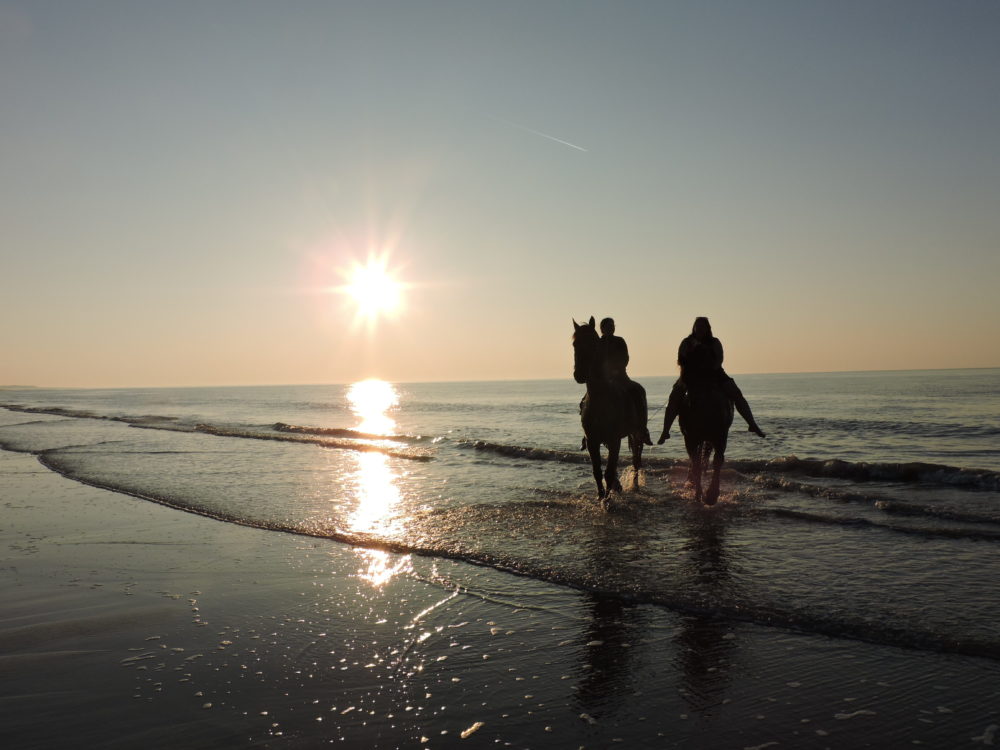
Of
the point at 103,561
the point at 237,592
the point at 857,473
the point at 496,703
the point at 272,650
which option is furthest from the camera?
the point at 857,473

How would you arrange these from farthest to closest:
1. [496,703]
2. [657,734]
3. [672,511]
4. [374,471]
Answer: [374,471], [672,511], [496,703], [657,734]

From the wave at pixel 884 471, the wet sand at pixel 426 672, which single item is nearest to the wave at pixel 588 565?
the wet sand at pixel 426 672

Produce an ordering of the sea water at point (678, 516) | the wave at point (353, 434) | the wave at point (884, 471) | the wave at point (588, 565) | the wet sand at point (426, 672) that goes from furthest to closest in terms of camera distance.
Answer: the wave at point (353, 434)
the wave at point (884, 471)
the sea water at point (678, 516)
the wave at point (588, 565)
the wet sand at point (426, 672)

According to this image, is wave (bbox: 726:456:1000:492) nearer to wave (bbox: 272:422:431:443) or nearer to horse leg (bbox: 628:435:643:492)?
horse leg (bbox: 628:435:643:492)

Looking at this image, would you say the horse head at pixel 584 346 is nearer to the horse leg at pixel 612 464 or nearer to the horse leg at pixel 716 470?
the horse leg at pixel 612 464

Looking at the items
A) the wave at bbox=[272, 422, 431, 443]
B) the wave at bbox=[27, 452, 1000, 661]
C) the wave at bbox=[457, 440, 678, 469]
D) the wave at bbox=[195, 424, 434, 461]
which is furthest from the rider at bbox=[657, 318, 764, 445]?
the wave at bbox=[272, 422, 431, 443]

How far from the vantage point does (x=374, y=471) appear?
16469 mm

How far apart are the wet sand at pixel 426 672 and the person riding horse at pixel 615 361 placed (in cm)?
500

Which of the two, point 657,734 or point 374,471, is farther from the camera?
point 374,471

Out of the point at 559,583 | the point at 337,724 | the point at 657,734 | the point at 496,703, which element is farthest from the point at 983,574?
the point at 337,724

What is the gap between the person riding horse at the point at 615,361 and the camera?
10.9 metres

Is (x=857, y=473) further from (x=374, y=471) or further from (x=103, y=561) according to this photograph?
(x=103, y=561)

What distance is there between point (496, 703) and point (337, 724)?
89cm

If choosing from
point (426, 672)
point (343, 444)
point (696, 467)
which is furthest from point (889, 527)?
point (343, 444)
